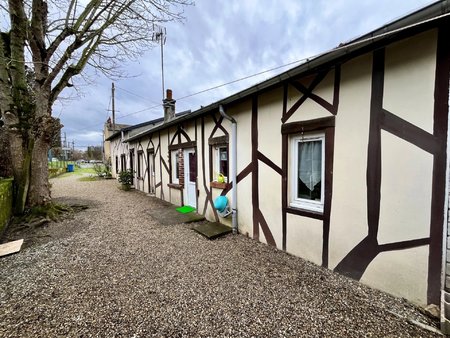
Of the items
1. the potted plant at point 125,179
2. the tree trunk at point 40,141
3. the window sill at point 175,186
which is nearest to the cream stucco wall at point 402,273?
the window sill at point 175,186

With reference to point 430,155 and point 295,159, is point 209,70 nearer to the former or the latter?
point 295,159

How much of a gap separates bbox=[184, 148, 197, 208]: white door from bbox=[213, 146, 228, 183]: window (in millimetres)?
1097

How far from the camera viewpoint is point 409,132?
232 cm

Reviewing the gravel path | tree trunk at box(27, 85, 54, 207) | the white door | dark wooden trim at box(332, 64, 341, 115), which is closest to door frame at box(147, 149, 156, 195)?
the white door

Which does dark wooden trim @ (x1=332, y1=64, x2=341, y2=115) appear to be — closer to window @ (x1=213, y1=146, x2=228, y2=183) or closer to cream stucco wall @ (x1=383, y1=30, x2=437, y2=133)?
cream stucco wall @ (x1=383, y1=30, x2=437, y2=133)

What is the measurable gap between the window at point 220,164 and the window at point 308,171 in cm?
198

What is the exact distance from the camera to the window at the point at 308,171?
3.29 meters

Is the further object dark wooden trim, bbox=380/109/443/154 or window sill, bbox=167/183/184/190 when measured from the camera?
window sill, bbox=167/183/184/190

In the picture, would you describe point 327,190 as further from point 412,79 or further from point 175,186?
point 175,186

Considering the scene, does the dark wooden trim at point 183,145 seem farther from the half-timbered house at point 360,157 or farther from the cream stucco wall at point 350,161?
the cream stucco wall at point 350,161

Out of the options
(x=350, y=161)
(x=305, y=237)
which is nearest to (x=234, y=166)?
(x=305, y=237)

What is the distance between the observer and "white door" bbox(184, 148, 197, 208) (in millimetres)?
6573

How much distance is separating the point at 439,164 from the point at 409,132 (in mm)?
433

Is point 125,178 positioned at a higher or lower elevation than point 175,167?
lower
